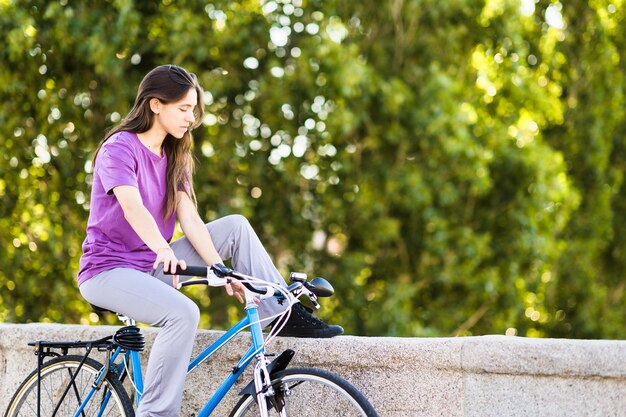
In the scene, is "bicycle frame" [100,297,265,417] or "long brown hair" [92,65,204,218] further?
"long brown hair" [92,65,204,218]

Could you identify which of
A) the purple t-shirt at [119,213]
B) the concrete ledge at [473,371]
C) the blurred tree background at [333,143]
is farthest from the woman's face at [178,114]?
the blurred tree background at [333,143]

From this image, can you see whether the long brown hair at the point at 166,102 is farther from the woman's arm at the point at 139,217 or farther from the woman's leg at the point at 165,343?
the woman's leg at the point at 165,343

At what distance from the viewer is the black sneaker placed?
12.7ft

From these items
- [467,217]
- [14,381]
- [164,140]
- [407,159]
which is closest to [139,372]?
[164,140]

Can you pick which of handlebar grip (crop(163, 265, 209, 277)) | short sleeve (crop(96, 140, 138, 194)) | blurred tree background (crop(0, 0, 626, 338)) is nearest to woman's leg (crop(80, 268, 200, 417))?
handlebar grip (crop(163, 265, 209, 277))

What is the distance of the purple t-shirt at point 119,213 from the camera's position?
12.5 ft

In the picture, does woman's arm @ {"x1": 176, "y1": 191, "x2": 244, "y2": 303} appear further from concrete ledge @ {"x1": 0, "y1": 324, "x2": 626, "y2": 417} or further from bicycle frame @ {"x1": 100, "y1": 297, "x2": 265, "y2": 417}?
concrete ledge @ {"x1": 0, "y1": 324, "x2": 626, "y2": 417}

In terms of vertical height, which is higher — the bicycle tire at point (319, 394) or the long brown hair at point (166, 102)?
the long brown hair at point (166, 102)

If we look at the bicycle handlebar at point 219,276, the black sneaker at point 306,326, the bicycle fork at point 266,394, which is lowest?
the bicycle fork at point 266,394

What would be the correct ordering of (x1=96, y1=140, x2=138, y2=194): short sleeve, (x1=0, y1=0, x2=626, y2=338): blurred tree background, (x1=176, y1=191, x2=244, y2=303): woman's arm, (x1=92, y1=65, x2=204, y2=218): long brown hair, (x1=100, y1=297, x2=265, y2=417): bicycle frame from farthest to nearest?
(x1=0, y1=0, x2=626, y2=338): blurred tree background < (x1=176, y1=191, x2=244, y2=303): woman's arm < (x1=92, y1=65, x2=204, y2=218): long brown hair < (x1=96, y1=140, x2=138, y2=194): short sleeve < (x1=100, y1=297, x2=265, y2=417): bicycle frame

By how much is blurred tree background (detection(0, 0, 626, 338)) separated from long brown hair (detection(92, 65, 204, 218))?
496 cm

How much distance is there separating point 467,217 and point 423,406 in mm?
7829

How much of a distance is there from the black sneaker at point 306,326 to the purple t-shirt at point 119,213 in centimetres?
57

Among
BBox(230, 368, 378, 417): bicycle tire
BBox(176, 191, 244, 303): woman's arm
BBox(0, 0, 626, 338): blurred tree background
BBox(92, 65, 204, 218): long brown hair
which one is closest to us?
BBox(230, 368, 378, 417): bicycle tire
